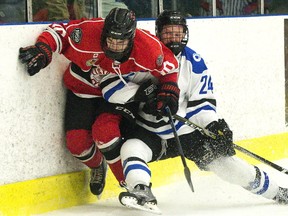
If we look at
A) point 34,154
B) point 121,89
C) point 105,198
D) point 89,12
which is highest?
point 89,12

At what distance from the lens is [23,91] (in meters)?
4.05

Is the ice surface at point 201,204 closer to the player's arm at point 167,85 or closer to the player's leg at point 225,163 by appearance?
the player's leg at point 225,163

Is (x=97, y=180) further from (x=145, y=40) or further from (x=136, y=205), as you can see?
(x=145, y=40)

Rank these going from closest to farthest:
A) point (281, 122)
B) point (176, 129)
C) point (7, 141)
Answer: point (7, 141)
point (176, 129)
point (281, 122)

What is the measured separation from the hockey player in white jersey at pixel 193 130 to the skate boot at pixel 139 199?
317 mm

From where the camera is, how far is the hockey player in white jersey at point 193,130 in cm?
427

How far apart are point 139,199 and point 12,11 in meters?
1.26

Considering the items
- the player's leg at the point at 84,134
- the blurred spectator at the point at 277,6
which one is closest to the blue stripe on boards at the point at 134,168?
the player's leg at the point at 84,134

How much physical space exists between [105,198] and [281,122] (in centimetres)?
177

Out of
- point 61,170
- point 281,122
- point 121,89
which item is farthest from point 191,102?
point 281,122

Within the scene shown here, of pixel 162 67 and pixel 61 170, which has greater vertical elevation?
pixel 162 67

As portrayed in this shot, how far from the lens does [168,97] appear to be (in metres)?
4.12

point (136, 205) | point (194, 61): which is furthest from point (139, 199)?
point (194, 61)

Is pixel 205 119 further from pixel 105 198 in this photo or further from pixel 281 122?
pixel 281 122
